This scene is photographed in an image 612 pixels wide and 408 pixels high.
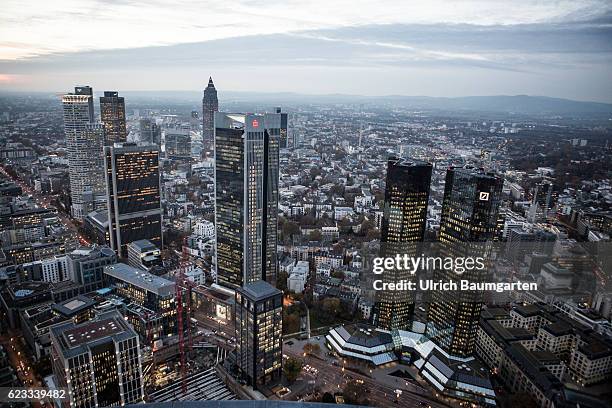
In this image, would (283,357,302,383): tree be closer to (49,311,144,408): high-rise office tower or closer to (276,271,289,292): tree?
(49,311,144,408): high-rise office tower

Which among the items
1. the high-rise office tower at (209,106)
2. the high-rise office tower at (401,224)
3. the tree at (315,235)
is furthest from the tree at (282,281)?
the high-rise office tower at (209,106)

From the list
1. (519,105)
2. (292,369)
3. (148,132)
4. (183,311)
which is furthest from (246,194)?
(148,132)

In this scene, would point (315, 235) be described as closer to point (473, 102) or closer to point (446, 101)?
point (473, 102)

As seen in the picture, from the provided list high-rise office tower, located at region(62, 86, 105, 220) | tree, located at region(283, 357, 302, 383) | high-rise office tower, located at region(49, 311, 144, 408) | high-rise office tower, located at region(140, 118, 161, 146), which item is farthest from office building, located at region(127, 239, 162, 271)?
high-rise office tower, located at region(140, 118, 161, 146)

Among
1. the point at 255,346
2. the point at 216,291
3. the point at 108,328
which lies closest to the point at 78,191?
the point at 216,291

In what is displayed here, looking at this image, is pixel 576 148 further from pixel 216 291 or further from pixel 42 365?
pixel 42 365

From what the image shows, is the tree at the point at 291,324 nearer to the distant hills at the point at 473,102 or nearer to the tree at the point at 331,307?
the tree at the point at 331,307

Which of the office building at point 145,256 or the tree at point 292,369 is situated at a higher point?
the office building at point 145,256
